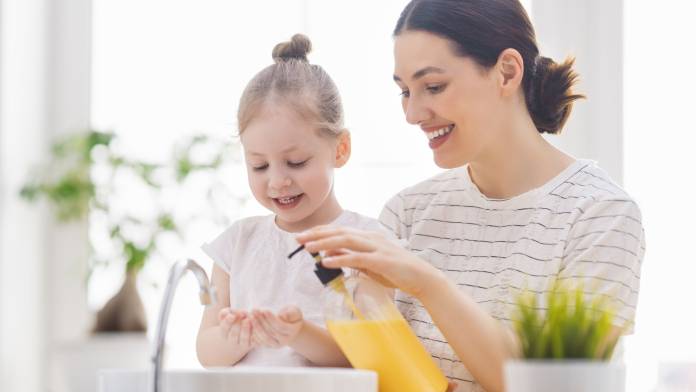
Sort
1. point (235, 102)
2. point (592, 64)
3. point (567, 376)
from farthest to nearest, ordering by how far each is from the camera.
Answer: point (235, 102) < point (592, 64) < point (567, 376)

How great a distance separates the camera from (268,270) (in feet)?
5.60

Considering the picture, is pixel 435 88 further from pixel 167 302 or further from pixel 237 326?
pixel 167 302

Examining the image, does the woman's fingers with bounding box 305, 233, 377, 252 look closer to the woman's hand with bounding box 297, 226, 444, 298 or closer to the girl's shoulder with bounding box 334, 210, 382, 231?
the woman's hand with bounding box 297, 226, 444, 298

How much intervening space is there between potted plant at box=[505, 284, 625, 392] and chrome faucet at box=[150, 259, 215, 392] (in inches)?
16.7

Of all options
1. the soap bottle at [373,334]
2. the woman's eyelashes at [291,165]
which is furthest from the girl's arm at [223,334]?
the woman's eyelashes at [291,165]

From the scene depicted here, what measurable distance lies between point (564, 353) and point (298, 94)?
Answer: 35.1 inches

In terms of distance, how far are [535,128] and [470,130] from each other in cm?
21

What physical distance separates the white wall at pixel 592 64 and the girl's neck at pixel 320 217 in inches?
68.2

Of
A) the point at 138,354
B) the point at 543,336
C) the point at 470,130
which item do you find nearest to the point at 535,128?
the point at 470,130

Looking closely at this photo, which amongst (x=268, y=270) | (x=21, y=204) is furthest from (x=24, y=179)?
(x=268, y=270)

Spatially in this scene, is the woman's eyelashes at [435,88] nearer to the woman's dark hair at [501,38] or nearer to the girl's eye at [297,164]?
the woman's dark hair at [501,38]

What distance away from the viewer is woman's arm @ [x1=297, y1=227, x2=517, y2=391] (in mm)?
1295

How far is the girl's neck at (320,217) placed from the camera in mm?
1748

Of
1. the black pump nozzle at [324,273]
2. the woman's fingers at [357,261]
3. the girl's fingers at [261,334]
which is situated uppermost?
the woman's fingers at [357,261]
